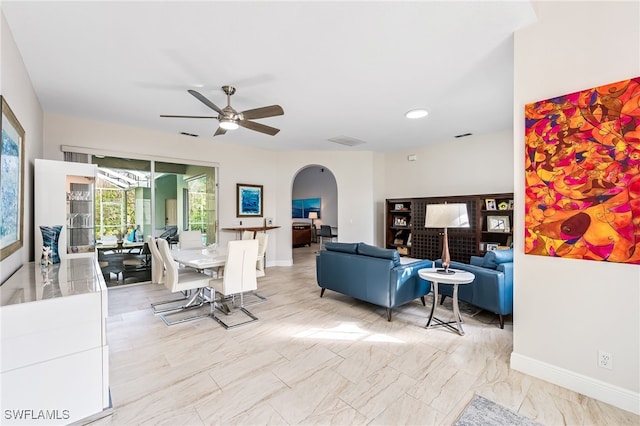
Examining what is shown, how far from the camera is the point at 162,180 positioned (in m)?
5.30

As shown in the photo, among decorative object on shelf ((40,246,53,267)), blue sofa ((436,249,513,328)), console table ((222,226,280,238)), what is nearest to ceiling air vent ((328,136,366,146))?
console table ((222,226,280,238))

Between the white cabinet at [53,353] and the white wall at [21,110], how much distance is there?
749 millimetres

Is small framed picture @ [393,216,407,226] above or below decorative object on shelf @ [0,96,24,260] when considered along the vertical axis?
below

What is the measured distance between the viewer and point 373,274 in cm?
341

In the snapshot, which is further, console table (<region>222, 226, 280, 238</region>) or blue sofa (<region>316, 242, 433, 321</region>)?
console table (<region>222, 226, 280, 238</region>)

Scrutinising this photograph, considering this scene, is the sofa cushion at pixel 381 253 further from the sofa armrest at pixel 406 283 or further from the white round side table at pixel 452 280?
the white round side table at pixel 452 280

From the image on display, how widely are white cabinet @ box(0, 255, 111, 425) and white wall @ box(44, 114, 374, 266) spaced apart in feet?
12.2

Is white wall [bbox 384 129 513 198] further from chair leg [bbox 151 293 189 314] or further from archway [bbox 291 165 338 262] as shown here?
chair leg [bbox 151 293 189 314]

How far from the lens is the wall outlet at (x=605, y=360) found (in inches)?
74.0

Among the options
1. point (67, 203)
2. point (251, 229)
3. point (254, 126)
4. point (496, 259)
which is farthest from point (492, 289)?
point (67, 203)

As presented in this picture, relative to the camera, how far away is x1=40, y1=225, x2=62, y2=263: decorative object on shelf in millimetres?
2711

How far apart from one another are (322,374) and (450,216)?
2.02 m

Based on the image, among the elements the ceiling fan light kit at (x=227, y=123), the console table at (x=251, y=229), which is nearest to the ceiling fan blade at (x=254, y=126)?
the ceiling fan light kit at (x=227, y=123)

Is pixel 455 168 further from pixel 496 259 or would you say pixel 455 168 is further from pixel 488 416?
pixel 488 416
